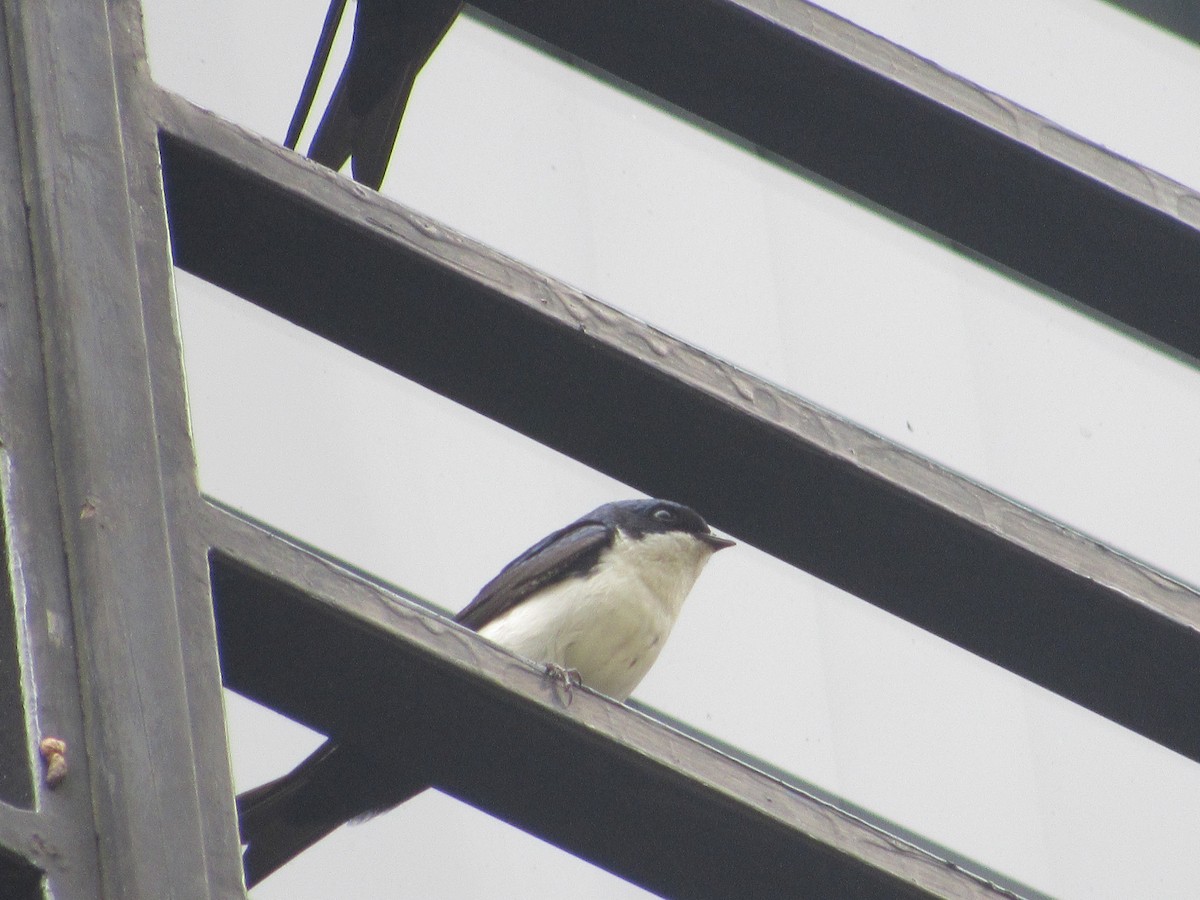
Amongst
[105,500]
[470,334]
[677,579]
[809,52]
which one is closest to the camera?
[105,500]

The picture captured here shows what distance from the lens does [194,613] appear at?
7.70 feet

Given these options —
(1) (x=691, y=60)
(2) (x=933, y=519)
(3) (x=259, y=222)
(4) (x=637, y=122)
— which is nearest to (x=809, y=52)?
(1) (x=691, y=60)

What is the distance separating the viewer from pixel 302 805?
397 centimetres

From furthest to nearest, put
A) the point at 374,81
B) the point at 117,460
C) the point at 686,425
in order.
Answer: the point at 374,81 → the point at 686,425 → the point at 117,460

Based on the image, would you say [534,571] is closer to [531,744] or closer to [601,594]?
[601,594]

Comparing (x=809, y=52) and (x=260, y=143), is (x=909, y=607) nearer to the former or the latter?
(x=809, y=52)

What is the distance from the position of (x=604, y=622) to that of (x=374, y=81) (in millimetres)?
1252

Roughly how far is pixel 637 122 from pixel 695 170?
247 mm

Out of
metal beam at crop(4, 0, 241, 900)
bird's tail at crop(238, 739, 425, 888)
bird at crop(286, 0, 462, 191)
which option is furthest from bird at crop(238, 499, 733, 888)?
metal beam at crop(4, 0, 241, 900)

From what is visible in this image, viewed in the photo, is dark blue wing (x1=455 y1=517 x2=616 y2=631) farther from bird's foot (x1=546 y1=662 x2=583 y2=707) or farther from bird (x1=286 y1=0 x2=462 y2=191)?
bird's foot (x1=546 y1=662 x2=583 y2=707)

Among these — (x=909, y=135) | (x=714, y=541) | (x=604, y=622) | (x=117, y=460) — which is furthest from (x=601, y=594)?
(x=117, y=460)

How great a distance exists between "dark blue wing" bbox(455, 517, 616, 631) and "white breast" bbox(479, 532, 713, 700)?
0.07 feet

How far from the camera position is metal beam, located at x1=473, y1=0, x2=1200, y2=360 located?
382 centimetres

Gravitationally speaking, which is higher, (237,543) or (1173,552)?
(1173,552)
